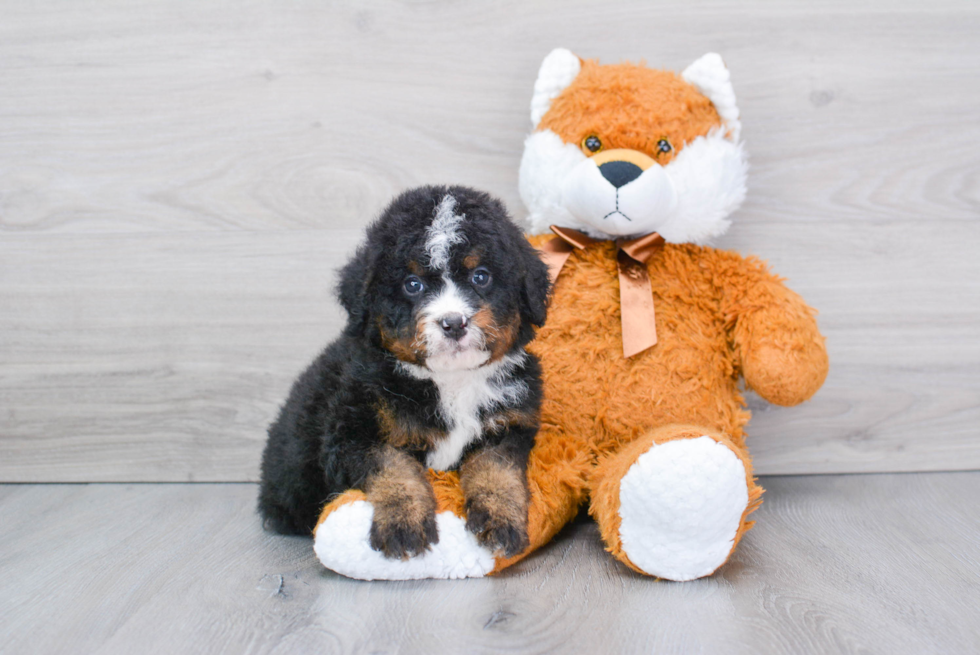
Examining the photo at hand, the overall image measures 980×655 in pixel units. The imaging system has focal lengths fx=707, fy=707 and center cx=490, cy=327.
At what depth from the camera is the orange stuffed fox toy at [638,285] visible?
1897 millimetres

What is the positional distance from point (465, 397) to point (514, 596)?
1.51 feet

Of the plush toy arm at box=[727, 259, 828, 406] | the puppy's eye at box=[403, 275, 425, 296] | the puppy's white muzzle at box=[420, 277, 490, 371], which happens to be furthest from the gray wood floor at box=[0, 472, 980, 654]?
the puppy's eye at box=[403, 275, 425, 296]

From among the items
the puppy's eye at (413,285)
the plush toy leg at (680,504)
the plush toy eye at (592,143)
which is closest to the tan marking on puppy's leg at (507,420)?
the plush toy leg at (680,504)

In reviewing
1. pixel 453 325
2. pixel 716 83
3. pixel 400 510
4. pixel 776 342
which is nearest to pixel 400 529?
pixel 400 510

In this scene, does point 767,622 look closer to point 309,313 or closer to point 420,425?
point 420,425

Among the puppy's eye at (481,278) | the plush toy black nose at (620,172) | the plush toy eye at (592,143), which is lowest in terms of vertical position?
the puppy's eye at (481,278)

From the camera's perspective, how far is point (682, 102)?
199 centimetres

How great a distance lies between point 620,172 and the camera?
1.87 m

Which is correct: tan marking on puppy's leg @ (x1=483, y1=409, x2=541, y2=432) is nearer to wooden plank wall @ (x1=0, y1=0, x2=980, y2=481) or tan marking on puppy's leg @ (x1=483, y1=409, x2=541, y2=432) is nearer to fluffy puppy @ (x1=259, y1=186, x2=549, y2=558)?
fluffy puppy @ (x1=259, y1=186, x2=549, y2=558)

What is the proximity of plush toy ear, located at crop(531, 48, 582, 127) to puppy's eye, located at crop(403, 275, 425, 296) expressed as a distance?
33.1 inches

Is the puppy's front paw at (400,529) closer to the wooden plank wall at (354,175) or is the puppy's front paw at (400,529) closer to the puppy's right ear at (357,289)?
the puppy's right ear at (357,289)

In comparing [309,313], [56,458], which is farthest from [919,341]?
[56,458]

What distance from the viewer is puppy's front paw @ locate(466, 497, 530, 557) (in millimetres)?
1558

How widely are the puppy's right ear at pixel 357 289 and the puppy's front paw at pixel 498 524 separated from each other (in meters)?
0.48
